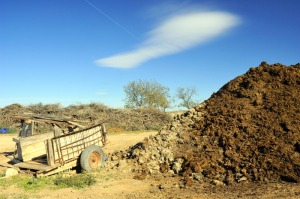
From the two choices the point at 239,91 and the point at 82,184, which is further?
the point at 239,91

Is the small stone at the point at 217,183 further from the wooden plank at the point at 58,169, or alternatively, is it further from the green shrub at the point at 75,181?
the wooden plank at the point at 58,169

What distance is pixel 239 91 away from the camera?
13.9 m

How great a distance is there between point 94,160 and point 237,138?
5.22 m

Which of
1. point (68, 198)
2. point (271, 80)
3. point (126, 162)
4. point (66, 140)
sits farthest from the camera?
point (271, 80)

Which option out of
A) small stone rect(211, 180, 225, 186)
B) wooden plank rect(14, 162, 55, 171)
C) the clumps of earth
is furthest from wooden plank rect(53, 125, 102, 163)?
small stone rect(211, 180, 225, 186)

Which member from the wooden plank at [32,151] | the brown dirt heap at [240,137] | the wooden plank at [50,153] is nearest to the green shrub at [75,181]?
the wooden plank at [50,153]

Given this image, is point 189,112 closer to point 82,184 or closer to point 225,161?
point 225,161

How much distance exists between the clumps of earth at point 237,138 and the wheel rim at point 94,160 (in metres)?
0.75

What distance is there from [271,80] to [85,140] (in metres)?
8.20

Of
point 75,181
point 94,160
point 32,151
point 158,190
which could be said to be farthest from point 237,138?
point 32,151

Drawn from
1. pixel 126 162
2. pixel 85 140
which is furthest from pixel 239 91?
pixel 85 140

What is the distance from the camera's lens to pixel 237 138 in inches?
444

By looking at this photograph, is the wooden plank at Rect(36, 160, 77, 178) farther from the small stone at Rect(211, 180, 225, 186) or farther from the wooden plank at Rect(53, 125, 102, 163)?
the small stone at Rect(211, 180, 225, 186)

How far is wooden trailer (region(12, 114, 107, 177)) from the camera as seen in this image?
1102 centimetres
